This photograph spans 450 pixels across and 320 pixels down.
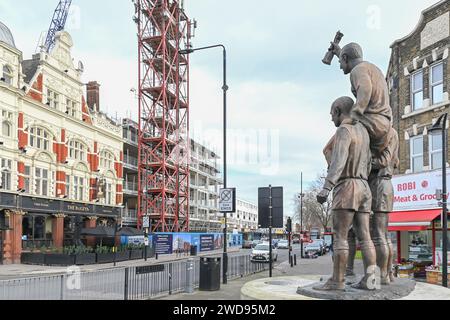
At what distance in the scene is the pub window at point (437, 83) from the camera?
68.7 feet

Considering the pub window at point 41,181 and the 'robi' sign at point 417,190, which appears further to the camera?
the pub window at point 41,181

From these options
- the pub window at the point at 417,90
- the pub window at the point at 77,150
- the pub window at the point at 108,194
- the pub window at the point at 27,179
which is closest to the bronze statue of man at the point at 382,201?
the pub window at the point at 417,90

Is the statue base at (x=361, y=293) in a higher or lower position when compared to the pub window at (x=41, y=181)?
lower

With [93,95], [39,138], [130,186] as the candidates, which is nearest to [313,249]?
[130,186]

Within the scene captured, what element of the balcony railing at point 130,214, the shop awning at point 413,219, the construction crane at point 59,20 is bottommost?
the balcony railing at point 130,214

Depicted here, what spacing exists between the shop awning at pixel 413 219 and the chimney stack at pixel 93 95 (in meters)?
36.3

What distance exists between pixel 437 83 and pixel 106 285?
16.4 meters

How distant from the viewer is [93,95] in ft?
165

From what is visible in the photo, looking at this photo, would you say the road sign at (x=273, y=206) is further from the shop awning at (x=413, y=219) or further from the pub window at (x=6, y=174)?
the pub window at (x=6, y=174)

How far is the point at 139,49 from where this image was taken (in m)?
54.9

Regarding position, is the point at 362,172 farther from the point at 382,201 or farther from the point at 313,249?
the point at 313,249

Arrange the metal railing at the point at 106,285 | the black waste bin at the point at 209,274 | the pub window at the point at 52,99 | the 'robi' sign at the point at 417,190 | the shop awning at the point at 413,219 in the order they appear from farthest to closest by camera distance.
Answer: the pub window at the point at 52,99 < the 'robi' sign at the point at 417,190 < the shop awning at the point at 413,219 < the black waste bin at the point at 209,274 < the metal railing at the point at 106,285
